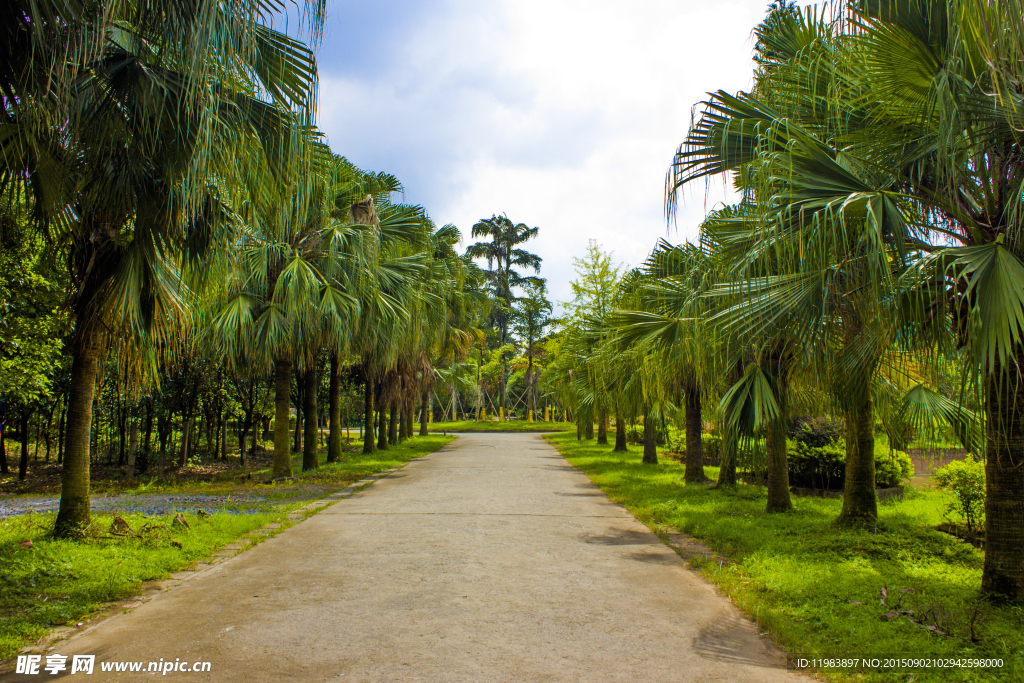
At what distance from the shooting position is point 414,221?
639 inches

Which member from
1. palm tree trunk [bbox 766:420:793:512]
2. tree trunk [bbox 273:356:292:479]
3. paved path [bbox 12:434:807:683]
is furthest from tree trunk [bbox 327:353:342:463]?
palm tree trunk [bbox 766:420:793:512]

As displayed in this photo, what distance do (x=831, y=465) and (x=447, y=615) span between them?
1025cm

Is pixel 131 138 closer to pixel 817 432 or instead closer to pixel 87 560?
pixel 87 560

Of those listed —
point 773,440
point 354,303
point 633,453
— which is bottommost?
point 633,453

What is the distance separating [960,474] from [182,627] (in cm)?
869

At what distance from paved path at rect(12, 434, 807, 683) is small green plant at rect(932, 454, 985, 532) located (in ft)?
12.9

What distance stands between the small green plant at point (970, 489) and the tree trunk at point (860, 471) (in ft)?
3.19

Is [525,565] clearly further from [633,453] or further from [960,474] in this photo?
[633,453]

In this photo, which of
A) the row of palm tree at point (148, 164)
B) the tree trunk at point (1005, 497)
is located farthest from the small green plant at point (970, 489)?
the row of palm tree at point (148, 164)

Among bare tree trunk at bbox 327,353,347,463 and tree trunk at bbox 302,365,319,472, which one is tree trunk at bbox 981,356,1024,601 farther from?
bare tree trunk at bbox 327,353,347,463

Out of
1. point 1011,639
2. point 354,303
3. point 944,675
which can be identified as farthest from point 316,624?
point 354,303

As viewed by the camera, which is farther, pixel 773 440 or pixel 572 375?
pixel 572 375

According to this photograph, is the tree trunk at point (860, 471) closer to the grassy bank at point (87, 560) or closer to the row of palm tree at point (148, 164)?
the row of palm tree at point (148, 164)

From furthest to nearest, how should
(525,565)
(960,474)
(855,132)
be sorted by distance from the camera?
(960,474) → (525,565) → (855,132)
